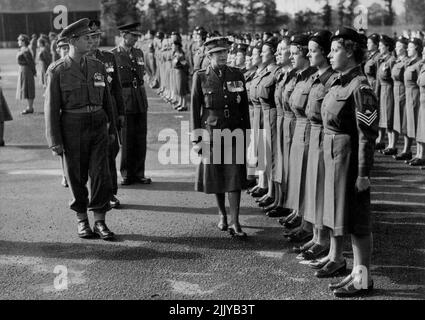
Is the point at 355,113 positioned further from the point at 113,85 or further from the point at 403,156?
the point at 403,156

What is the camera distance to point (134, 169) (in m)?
8.42

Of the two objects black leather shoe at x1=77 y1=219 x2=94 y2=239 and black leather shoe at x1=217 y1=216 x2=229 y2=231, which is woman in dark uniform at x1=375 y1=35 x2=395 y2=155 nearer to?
black leather shoe at x1=217 y1=216 x2=229 y2=231

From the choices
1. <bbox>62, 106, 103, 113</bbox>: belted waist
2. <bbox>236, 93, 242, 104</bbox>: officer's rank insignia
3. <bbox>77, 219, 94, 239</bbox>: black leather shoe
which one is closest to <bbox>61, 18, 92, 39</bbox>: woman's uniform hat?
<bbox>62, 106, 103, 113</bbox>: belted waist

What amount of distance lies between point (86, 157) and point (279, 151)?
2082 mm

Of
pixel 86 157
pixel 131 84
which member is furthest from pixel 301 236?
pixel 131 84

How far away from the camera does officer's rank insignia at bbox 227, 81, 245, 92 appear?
596cm

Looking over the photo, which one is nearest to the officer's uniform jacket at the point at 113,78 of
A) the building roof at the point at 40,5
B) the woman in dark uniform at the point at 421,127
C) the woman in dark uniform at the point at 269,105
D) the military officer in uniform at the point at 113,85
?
the military officer in uniform at the point at 113,85

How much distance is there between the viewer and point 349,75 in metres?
4.52

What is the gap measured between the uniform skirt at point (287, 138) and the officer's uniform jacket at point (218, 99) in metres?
0.53

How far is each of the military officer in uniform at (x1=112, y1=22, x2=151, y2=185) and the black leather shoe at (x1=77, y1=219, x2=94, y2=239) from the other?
2226 mm

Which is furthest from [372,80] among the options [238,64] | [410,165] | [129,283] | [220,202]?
[129,283]

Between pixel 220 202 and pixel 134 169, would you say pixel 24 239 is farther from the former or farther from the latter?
pixel 134 169

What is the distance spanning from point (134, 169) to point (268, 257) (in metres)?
3.48
